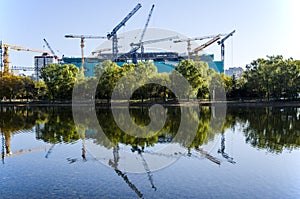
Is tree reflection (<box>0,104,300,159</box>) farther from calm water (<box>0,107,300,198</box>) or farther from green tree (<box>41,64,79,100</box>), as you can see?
green tree (<box>41,64,79,100</box>)

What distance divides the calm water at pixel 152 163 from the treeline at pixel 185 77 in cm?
2216

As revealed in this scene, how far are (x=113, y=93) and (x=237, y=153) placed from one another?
30539 millimetres

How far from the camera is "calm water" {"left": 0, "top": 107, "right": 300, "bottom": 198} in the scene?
30.7 ft

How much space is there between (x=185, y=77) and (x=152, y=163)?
101ft

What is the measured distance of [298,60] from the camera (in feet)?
145

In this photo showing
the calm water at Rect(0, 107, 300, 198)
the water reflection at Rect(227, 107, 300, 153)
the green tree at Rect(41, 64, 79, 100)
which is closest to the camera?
the calm water at Rect(0, 107, 300, 198)

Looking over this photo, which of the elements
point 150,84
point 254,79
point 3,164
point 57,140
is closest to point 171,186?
point 3,164

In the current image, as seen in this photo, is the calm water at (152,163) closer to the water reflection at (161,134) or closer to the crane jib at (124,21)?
the water reflection at (161,134)

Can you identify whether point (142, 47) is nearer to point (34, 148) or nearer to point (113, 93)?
point (113, 93)

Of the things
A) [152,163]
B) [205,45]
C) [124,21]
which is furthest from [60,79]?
[205,45]

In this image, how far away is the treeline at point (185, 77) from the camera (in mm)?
42688

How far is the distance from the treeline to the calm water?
873 inches

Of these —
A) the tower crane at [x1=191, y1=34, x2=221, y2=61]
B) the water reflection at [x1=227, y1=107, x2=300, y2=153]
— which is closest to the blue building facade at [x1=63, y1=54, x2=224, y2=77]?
the tower crane at [x1=191, y1=34, x2=221, y2=61]

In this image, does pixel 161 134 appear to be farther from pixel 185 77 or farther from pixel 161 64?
pixel 161 64
